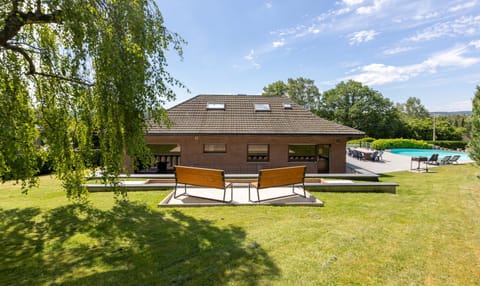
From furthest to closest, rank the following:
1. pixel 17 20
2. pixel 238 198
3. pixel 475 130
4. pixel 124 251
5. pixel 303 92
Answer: pixel 303 92, pixel 475 130, pixel 238 198, pixel 124 251, pixel 17 20

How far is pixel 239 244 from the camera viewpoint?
3.98 meters

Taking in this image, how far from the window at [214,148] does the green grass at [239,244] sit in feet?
22.2

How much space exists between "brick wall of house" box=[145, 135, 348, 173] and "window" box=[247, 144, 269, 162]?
25 cm

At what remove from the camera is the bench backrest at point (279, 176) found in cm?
644

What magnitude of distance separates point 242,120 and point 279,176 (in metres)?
7.98

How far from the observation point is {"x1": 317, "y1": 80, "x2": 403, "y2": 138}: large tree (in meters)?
46.4

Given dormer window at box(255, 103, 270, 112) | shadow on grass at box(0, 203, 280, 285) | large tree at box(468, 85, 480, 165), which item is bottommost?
shadow on grass at box(0, 203, 280, 285)

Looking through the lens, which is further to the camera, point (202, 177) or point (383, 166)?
point (383, 166)

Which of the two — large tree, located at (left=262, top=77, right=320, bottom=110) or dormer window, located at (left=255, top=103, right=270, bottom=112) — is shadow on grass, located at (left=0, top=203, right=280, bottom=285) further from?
large tree, located at (left=262, top=77, right=320, bottom=110)

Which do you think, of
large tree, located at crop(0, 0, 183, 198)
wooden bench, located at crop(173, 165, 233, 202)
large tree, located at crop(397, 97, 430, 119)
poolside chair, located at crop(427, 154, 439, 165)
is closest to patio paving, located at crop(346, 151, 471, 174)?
poolside chair, located at crop(427, 154, 439, 165)

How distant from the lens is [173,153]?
13023mm

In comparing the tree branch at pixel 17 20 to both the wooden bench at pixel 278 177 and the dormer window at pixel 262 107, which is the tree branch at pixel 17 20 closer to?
the wooden bench at pixel 278 177

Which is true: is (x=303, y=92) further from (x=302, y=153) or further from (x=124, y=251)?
(x=124, y=251)

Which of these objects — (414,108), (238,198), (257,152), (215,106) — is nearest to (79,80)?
(238,198)
